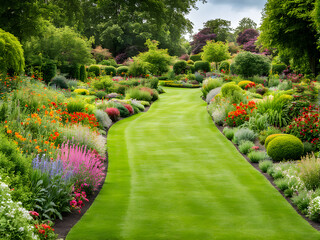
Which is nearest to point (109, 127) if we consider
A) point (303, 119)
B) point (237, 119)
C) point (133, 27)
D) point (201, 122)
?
point (201, 122)

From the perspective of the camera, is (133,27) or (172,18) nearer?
(172,18)

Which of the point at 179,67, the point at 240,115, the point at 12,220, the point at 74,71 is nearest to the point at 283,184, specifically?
the point at 12,220

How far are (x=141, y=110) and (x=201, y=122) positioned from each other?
5.06 meters

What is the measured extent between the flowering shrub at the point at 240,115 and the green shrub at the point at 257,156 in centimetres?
349

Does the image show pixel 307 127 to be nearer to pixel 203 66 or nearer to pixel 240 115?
pixel 240 115

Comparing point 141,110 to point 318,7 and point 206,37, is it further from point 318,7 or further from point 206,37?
point 206,37

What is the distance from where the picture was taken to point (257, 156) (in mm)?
10969

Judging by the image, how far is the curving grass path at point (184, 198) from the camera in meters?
6.30

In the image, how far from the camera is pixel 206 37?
63625 mm

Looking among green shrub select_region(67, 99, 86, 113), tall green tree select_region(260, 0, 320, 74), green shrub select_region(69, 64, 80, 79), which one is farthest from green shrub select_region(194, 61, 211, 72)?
green shrub select_region(67, 99, 86, 113)

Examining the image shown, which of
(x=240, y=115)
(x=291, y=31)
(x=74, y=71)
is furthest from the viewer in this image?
(x=74, y=71)

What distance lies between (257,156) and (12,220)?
7.75 metres

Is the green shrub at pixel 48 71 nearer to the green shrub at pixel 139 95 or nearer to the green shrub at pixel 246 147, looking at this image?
the green shrub at pixel 139 95

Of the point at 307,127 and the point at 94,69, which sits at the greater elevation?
the point at 94,69
